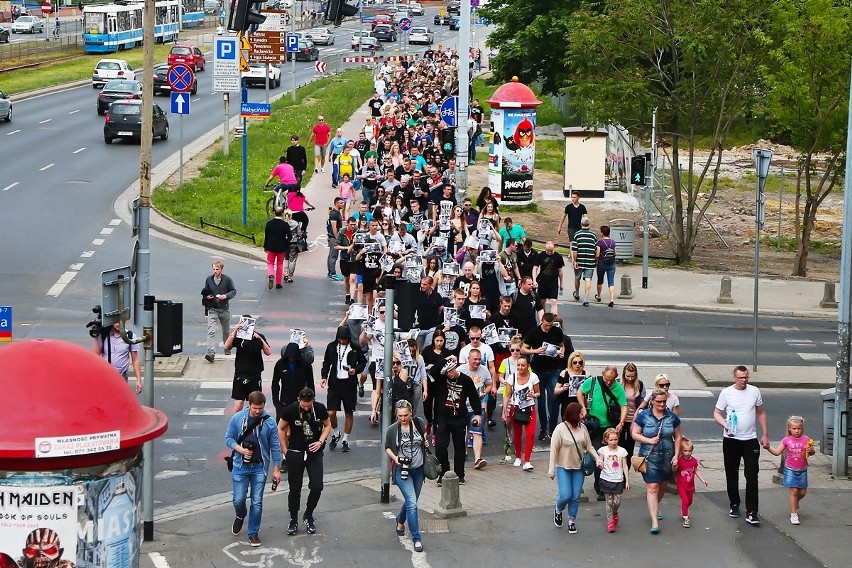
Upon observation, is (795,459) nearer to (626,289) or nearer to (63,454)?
(63,454)

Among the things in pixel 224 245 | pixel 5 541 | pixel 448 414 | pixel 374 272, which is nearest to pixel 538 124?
pixel 224 245

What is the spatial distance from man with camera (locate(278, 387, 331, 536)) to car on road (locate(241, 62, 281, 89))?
2085 inches

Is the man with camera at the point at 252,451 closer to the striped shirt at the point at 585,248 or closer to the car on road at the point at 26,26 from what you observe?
the striped shirt at the point at 585,248

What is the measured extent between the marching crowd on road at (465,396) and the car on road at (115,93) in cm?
3115

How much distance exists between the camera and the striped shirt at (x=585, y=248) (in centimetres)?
2555

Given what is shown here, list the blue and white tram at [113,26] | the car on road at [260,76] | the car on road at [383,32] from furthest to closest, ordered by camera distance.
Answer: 1. the car on road at [383,32]
2. the blue and white tram at [113,26]
3. the car on road at [260,76]

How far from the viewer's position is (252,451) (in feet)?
43.5

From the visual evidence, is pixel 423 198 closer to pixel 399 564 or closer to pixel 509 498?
pixel 509 498

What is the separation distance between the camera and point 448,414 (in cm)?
1541

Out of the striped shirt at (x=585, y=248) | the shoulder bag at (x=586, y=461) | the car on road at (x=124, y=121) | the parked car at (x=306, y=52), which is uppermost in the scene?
the parked car at (x=306, y=52)

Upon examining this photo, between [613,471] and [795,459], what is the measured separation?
1955 millimetres

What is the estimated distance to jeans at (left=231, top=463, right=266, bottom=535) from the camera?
43.8 ft

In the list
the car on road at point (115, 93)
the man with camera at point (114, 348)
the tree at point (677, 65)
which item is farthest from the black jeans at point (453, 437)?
the car on road at point (115, 93)

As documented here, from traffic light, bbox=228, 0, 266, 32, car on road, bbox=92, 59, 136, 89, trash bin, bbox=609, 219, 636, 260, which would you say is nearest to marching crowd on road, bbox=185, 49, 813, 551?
traffic light, bbox=228, 0, 266, 32
